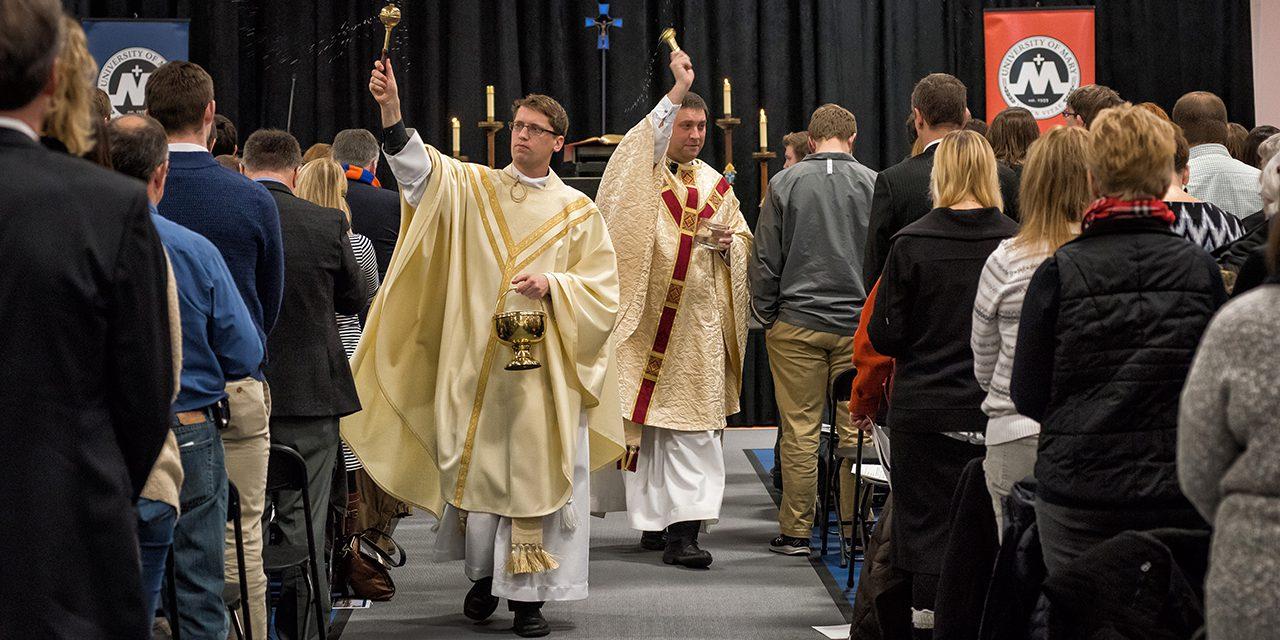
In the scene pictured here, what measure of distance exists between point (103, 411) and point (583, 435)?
10.6 ft

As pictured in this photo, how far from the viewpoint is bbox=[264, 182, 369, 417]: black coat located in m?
4.71

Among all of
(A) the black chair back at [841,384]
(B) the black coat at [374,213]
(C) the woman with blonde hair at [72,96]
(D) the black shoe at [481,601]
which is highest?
(B) the black coat at [374,213]

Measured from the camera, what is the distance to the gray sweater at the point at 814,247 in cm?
650

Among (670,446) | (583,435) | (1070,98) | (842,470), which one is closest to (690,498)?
(670,446)

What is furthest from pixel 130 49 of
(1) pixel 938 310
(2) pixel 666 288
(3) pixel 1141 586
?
(3) pixel 1141 586

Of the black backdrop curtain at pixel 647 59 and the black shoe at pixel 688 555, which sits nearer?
the black shoe at pixel 688 555

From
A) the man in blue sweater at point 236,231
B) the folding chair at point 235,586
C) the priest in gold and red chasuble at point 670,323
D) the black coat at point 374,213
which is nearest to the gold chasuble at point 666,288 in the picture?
the priest in gold and red chasuble at point 670,323

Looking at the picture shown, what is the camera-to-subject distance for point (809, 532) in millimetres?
6379

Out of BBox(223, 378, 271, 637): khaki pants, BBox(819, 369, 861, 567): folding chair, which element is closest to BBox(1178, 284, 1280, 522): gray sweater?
BBox(223, 378, 271, 637): khaki pants

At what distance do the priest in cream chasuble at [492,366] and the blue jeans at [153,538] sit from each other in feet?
7.01

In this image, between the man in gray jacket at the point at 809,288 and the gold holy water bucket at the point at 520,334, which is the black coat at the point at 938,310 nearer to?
the gold holy water bucket at the point at 520,334

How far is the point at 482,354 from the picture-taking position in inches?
201

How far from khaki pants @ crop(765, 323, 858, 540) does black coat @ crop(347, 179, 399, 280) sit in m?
1.80

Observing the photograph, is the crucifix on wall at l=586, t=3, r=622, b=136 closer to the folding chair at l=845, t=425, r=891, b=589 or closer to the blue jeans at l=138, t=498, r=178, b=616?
the folding chair at l=845, t=425, r=891, b=589
